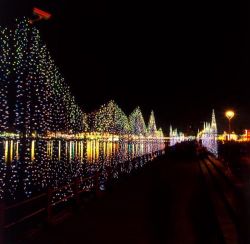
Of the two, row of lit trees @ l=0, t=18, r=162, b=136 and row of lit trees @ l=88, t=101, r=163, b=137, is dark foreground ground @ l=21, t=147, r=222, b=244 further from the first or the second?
row of lit trees @ l=88, t=101, r=163, b=137

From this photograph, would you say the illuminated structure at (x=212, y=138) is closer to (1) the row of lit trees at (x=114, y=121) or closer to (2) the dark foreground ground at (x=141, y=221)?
(1) the row of lit trees at (x=114, y=121)

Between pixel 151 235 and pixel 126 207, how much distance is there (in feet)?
10.7

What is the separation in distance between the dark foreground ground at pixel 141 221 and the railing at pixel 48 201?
44 cm

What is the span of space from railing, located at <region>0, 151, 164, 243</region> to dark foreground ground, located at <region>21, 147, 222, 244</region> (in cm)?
44

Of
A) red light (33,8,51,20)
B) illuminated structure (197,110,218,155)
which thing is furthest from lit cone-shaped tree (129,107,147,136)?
red light (33,8,51,20)

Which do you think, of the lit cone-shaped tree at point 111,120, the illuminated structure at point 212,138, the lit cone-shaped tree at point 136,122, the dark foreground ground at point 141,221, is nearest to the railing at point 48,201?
the dark foreground ground at point 141,221

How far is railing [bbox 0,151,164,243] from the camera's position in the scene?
26.7 feet

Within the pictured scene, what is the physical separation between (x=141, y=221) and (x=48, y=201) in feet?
6.81

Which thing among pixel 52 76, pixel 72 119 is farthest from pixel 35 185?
pixel 72 119

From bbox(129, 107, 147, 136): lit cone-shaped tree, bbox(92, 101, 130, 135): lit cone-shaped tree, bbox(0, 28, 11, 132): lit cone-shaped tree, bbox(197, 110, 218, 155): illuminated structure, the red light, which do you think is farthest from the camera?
bbox(129, 107, 147, 136): lit cone-shaped tree

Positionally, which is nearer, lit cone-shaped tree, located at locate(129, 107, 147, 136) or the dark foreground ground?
the dark foreground ground

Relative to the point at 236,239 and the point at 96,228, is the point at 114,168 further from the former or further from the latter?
the point at 236,239

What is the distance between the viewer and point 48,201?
30.8 feet

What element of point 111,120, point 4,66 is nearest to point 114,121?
point 111,120
